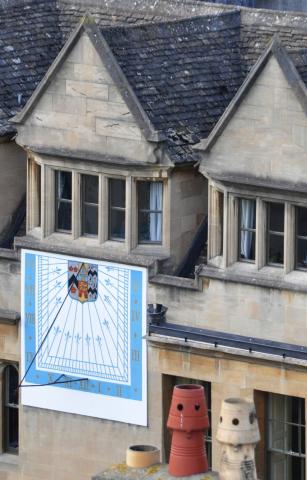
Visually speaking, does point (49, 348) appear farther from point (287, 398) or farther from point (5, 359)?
point (287, 398)

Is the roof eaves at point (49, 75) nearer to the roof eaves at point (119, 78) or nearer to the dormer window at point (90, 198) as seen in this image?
the roof eaves at point (119, 78)

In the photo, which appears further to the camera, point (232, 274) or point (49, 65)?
point (49, 65)

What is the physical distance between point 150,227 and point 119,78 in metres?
3.44

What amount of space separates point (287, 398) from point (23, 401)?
7.33m

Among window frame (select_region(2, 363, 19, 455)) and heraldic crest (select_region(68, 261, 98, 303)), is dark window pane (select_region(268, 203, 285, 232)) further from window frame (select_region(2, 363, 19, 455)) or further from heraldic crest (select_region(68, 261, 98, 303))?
window frame (select_region(2, 363, 19, 455))

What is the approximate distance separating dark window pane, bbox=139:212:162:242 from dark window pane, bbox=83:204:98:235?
45.8 inches

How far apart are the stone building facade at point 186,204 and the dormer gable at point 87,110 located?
0.10 ft

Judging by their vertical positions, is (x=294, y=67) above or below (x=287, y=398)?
above

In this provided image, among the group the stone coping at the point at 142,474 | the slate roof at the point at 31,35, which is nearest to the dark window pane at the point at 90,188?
the slate roof at the point at 31,35

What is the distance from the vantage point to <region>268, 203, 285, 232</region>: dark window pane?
230ft

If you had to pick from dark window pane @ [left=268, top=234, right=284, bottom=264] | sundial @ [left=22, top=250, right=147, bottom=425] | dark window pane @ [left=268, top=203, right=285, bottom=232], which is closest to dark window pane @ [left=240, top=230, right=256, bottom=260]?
dark window pane @ [left=268, top=234, right=284, bottom=264]

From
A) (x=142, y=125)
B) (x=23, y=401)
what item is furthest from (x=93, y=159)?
(x=23, y=401)

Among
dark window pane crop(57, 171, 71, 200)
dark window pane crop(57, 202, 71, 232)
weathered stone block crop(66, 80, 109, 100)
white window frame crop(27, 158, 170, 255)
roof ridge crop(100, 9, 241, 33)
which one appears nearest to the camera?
weathered stone block crop(66, 80, 109, 100)

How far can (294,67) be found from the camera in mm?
69000
